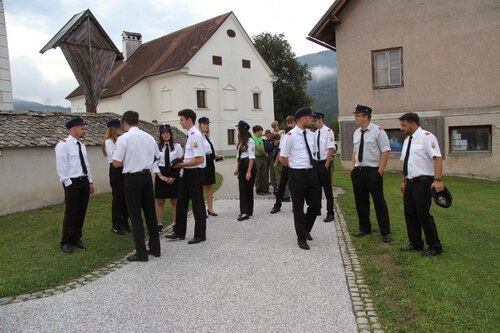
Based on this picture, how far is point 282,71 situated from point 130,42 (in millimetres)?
18663

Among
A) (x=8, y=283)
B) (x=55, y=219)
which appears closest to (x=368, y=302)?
(x=8, y=283)

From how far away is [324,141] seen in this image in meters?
8.45

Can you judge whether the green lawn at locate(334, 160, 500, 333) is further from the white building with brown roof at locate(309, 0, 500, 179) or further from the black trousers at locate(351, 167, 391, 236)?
the white building with brown roof at locate(309, 0, 500, 179)

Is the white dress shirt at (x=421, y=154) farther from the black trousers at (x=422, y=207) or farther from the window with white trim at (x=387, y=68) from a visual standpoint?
the window with white trim at (x=387, y=68)

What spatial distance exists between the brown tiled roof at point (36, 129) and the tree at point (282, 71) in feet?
134

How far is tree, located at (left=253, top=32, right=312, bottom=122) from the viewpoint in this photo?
5256 cm

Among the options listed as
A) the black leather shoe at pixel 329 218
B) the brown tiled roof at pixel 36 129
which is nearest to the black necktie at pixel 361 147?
the black leather shoe at pixel 329 218

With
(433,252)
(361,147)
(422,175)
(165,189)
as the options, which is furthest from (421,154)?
(165,189)

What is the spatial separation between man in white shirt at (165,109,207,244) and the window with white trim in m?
11.9

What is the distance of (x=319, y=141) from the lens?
8.43m

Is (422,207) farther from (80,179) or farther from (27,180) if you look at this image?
(27,180)

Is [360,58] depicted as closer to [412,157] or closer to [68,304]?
[412,157]

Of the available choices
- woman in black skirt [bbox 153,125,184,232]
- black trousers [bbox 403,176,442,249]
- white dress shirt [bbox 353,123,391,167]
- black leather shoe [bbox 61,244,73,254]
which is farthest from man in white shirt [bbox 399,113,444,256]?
black leather shoe [bbox 61,244,73,254]

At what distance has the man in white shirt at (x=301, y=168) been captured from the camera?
649 centimetres
